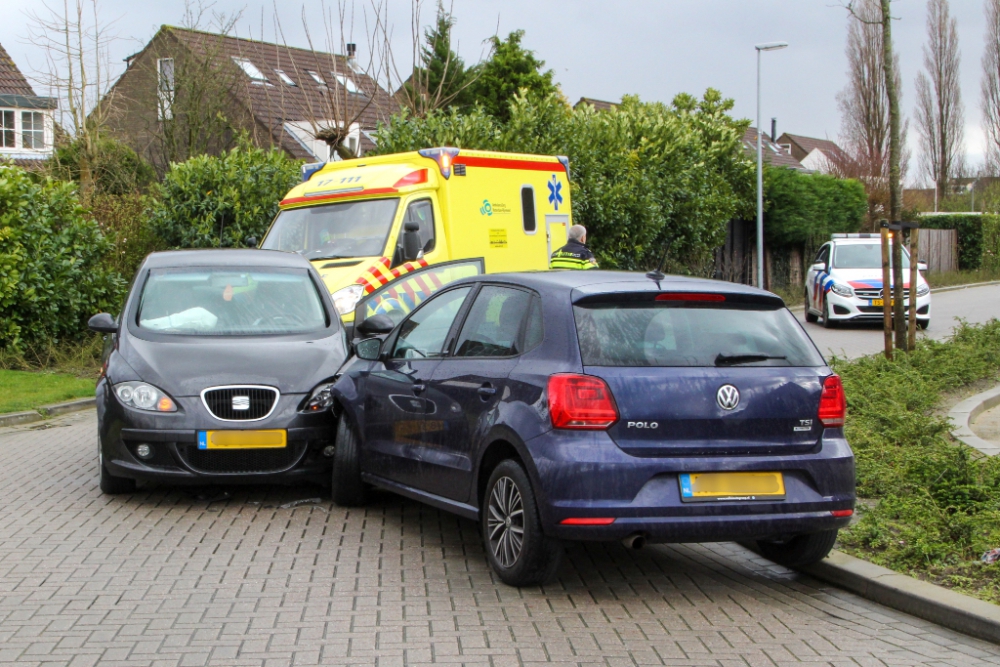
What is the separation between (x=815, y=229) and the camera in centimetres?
3161

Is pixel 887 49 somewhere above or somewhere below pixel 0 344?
above

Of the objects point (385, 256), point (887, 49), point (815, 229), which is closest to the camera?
point (887, 49)

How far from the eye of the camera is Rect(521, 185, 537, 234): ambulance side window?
15.7 metres

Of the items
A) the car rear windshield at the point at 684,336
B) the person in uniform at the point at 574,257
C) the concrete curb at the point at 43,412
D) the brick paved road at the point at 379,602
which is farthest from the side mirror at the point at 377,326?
the concrete curb at the point at 43,412

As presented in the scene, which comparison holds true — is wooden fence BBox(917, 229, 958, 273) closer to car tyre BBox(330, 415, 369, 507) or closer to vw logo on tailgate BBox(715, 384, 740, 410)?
car tyre BBox(330, 415, 369, 507)

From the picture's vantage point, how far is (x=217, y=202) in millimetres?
19375

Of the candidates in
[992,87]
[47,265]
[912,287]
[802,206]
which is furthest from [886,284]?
[992,87]

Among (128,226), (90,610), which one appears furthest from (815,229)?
(90,610)

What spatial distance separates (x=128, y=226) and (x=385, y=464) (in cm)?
1318

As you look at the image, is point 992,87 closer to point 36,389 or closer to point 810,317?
point 810,317

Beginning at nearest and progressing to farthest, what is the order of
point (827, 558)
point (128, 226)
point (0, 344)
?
1. point (827, 558)
2. point (0, 344)
3. point (128, 226)

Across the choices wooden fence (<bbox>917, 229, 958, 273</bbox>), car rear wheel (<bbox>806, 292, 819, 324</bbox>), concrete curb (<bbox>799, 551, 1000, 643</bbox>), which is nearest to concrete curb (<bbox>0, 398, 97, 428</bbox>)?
concrete curb (<bbox>799, 551, 1000, 643</bbox>)

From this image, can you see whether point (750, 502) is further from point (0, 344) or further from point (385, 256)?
point (0, 344)

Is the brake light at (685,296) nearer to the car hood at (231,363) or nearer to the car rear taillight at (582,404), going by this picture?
the car rear taillight at (582,404)
